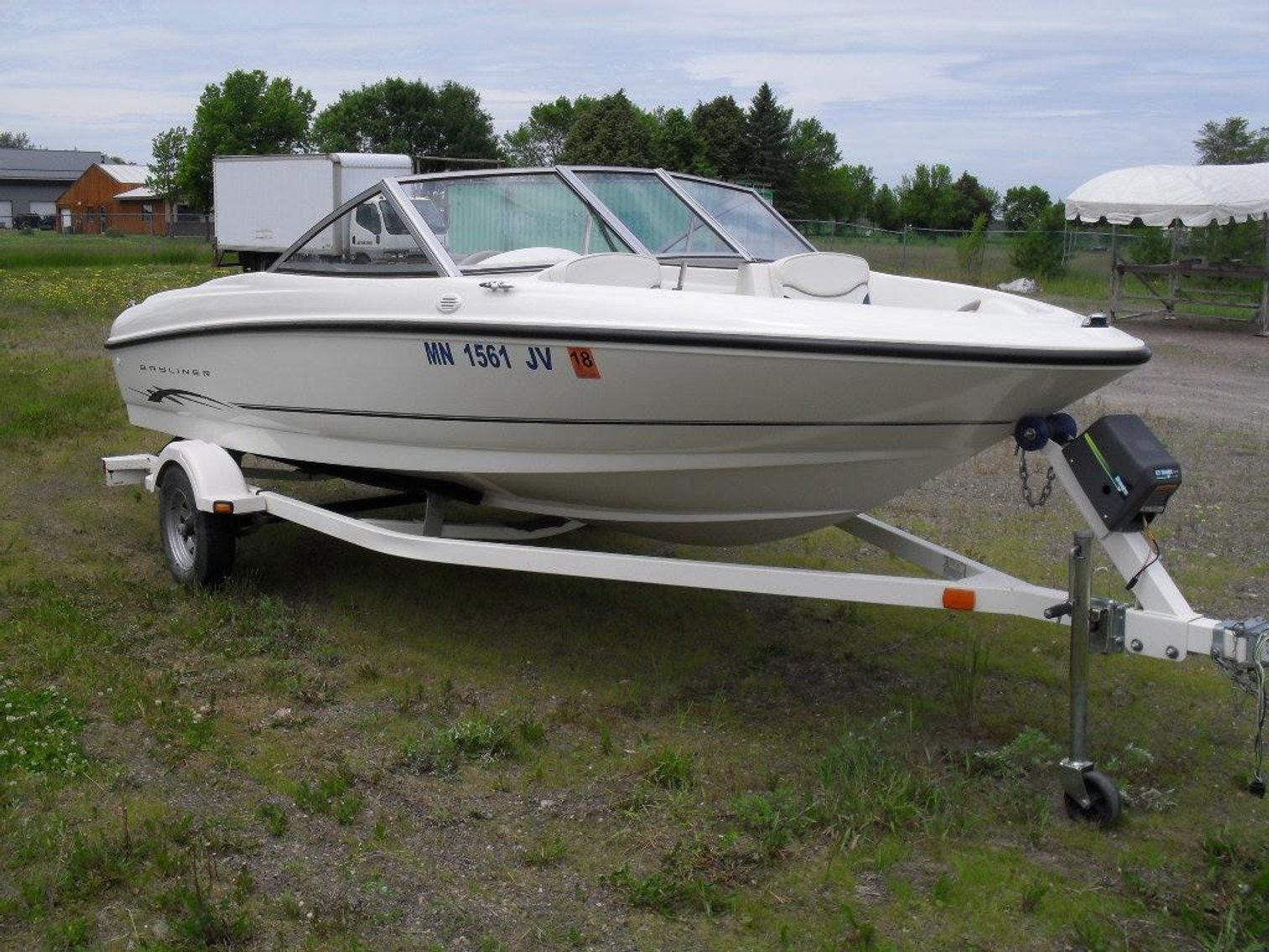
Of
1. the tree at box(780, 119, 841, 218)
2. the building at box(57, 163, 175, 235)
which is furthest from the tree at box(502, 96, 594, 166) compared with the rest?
the building at box(57, 163, 175, 235)

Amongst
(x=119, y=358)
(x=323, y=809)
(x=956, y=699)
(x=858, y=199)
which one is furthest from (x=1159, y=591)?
(x=858, y=199)

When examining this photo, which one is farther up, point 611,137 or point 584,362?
point 611,137

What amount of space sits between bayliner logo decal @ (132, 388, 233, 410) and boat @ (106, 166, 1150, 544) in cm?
1

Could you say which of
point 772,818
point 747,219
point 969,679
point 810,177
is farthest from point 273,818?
point 810,177

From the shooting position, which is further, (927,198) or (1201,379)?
(927,198)

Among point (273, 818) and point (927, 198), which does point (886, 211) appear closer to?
point (927, 198)

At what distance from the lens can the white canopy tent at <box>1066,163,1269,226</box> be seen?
19500mm

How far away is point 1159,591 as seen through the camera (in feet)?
12.2

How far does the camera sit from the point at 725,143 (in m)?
43.5

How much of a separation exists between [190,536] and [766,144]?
40288 millimetres

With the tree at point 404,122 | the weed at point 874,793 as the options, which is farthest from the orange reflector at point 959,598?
the tree at point 404,122

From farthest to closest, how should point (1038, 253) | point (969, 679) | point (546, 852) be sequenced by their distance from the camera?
point (1038, 253) < point (969, 679) < point (546, 852)

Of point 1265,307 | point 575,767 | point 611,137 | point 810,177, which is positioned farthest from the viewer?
point 810,177

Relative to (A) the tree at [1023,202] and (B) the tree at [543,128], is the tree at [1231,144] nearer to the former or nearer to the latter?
(A) the tree at [1023,202]
